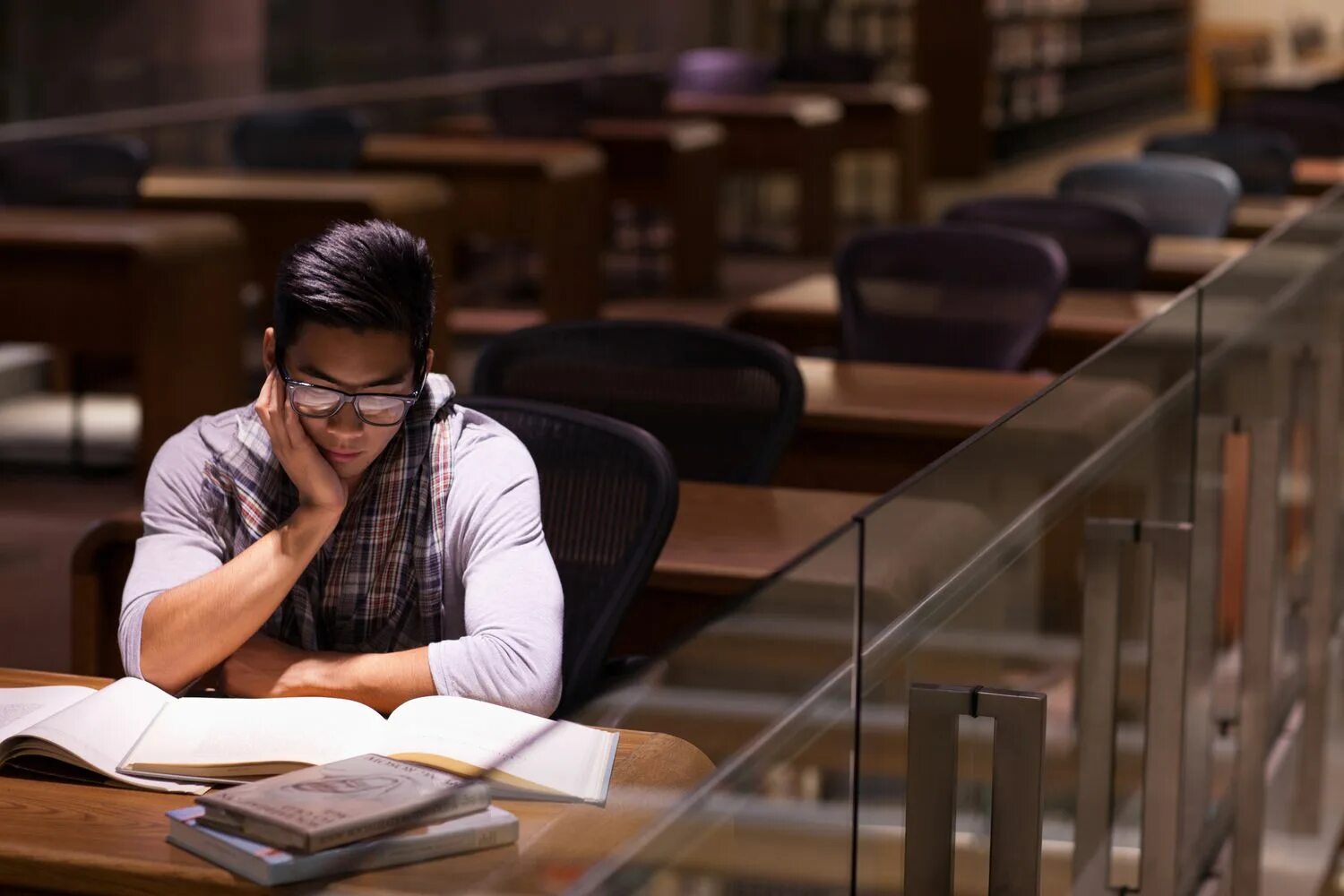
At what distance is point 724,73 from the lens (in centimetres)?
1091

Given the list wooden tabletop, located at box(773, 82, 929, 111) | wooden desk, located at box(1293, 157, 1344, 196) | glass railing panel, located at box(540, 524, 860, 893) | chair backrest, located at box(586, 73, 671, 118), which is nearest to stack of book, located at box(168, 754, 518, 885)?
glass railing panel, located at box(540, 524, 860, 893)

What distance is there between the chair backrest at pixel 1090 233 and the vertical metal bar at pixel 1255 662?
A: 156 cm

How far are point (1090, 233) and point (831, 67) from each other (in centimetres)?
669

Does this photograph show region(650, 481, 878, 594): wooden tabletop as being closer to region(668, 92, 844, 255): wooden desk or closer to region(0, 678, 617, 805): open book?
region(0, 678, 617, 805): open book

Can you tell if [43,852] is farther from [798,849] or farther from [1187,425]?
[1187,425]

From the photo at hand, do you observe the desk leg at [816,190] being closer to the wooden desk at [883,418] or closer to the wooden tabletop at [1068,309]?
the wooden tabletop at [1068,309]

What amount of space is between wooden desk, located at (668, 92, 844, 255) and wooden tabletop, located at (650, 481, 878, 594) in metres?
7.10

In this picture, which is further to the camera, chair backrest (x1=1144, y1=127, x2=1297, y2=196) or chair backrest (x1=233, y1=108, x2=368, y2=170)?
chair backrest (x1=233, y1=108, x2=368, y2=170)

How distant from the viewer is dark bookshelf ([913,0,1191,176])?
1352cm

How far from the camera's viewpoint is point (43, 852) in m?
1.49

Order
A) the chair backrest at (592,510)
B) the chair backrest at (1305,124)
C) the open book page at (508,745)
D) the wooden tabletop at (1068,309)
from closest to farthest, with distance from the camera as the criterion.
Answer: the open book page at (508,745), the chair backrest at (592,510), the wooden tabletop at (1068,309), the chair backrest at (1305,124)

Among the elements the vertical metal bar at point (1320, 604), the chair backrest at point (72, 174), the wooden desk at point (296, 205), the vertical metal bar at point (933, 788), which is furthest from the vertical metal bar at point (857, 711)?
the chair backrest at point (72, 174)

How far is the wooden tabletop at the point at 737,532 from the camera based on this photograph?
2.47m

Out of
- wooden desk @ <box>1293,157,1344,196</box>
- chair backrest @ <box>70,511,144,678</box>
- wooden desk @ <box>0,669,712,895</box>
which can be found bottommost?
chair backrest @ <box>70,511,144,678</box>
